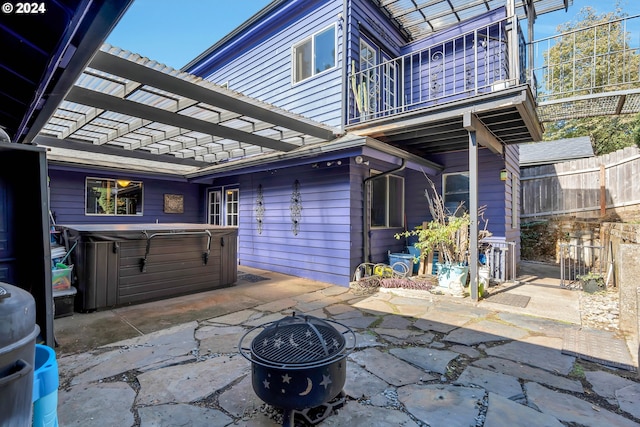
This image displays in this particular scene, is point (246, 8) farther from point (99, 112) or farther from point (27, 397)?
point (27, 397)

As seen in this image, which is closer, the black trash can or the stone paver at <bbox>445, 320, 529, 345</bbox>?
the black trash can

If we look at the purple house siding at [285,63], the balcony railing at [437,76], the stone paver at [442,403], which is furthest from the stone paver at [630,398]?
the purple house siding at [285,63]

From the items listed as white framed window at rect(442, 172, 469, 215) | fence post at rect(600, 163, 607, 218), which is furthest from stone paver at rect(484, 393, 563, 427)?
fence post at rect(600, 163, 607, 218)

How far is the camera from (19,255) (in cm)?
262

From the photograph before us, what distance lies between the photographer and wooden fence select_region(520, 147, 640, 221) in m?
7.56

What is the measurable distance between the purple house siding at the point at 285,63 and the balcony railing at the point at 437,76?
1.60 feet

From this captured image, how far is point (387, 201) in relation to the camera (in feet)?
21.7

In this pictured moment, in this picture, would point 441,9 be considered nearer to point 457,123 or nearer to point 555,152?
point 457,123

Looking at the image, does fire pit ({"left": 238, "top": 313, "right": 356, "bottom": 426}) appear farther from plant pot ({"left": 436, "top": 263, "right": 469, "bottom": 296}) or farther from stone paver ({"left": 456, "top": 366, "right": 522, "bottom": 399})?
plant pot ({"left": 436, "top": 263, "right": 469, "bottom": 296})

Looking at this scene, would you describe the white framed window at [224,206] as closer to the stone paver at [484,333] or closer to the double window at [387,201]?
the double window at [387,201]

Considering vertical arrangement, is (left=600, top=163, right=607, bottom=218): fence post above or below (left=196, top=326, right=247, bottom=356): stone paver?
above

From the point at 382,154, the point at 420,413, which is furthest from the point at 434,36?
the point at 420,413

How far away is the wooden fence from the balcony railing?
4.70 metres

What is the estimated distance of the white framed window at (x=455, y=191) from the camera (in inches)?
255
